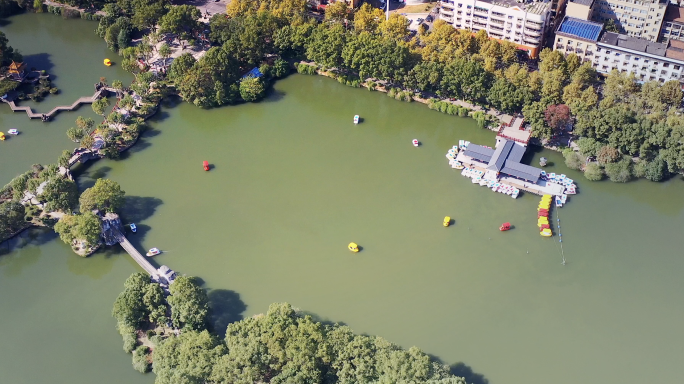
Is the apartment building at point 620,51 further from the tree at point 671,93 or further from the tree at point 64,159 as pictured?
the tree at point 64,159

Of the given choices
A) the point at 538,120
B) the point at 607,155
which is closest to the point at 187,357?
the point at 538,120

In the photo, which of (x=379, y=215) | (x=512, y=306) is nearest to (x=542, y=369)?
(x=512, y=306)

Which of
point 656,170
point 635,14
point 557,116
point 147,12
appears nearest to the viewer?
point 656,170

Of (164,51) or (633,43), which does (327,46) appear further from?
(633,43)

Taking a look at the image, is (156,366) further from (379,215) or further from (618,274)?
(618,274)

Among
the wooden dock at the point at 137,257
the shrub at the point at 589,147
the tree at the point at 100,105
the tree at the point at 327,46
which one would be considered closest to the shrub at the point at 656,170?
the shrub at the point at 589,147

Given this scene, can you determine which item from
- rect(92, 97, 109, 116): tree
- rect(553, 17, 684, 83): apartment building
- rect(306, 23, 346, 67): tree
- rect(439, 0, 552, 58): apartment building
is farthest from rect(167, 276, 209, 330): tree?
rect(553, 17, 684, 83): apartment building

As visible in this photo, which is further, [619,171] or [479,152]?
[479,152]
